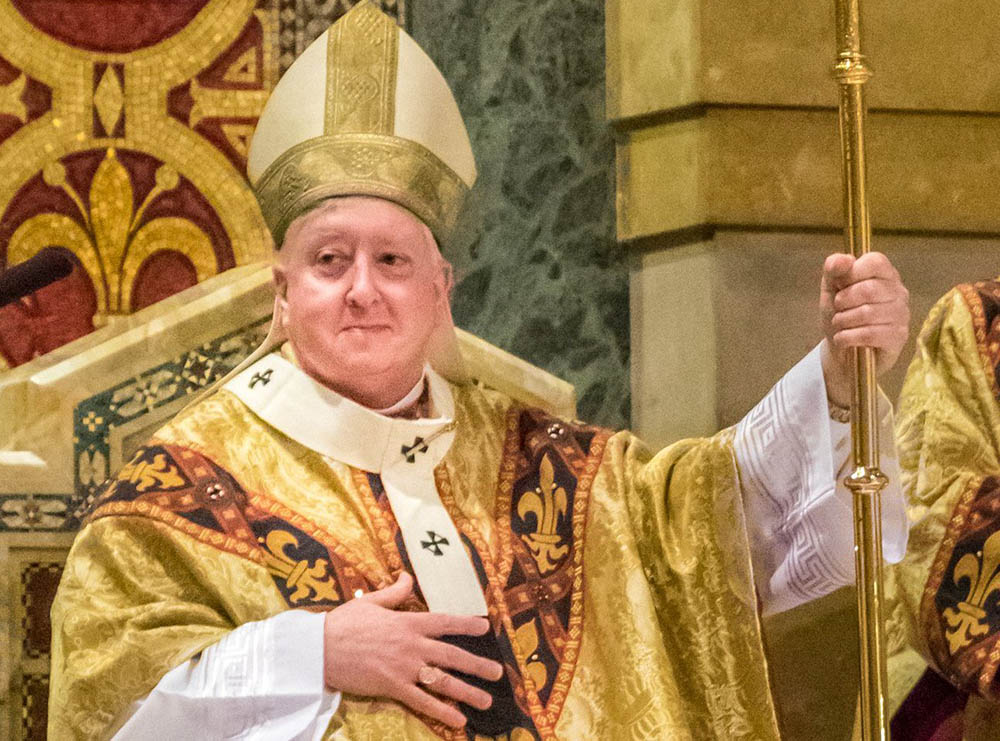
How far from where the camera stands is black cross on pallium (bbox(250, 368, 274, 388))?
350cm

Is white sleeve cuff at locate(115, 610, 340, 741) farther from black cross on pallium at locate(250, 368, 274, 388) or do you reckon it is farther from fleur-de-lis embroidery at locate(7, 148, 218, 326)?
fleur-de-lis embroidery at locate(7, 148, 218, 326)

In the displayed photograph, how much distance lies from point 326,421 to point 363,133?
51cm

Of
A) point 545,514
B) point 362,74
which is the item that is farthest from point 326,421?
point 362,74

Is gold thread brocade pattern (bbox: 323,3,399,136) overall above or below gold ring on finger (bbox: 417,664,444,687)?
above

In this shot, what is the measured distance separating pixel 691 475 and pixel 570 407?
70cm

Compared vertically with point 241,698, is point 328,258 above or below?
above

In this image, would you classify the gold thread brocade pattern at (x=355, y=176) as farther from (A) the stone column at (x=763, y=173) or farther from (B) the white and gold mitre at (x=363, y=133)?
(A) the stone column at (x=763, y=173)

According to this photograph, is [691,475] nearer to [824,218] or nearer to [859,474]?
[859,474]

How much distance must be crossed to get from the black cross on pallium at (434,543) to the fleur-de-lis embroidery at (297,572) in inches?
7.3

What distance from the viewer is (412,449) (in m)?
3.51

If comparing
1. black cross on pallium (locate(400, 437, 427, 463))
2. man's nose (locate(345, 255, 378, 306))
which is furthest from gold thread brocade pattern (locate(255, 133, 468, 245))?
black cross on pallium (locate(400, 437, 427, 463))

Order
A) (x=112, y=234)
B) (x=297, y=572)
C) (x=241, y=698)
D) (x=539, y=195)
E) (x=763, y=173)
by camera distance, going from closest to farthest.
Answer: (x=241, y=698)
(x=297, y=572)
(x=112, y=234)
(x=763, y=173)
(x=539, y=195)

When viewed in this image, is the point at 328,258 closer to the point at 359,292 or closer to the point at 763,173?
the point at 359,292

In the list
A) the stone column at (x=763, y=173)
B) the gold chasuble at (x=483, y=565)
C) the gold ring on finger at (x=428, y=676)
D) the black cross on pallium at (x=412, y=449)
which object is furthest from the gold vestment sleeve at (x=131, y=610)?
the stone column at (x=763, y=173)
